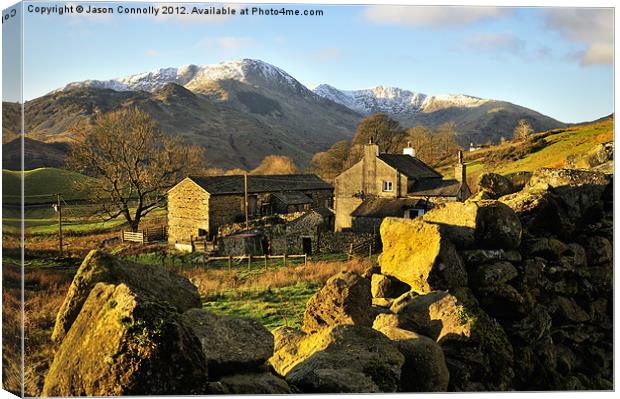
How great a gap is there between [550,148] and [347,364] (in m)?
7.86

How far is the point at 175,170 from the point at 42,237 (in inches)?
610

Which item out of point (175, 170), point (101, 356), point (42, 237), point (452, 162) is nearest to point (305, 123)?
point (175, 170)

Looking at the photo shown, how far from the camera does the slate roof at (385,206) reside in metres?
19.5

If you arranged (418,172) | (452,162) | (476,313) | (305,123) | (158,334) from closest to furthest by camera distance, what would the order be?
(158,334) → (476,313) → (452,162) → (418,172) → (305,123)

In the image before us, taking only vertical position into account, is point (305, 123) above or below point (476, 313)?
above

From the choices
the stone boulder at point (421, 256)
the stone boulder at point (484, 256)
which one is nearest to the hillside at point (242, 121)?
the stone boulder at point (421, 256)

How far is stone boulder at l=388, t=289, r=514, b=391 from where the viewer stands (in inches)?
302

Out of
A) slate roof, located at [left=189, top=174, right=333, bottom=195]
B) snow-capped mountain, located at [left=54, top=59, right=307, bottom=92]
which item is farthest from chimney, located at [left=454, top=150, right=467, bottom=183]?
slate roof, located at [left=189, top=174, right=333, bottom=195]

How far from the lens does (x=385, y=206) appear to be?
20.5 m

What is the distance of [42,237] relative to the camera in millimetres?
8320

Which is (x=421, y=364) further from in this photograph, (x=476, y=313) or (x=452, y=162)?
(x=452, y=162)

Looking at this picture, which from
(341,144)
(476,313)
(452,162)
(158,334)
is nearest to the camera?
(158,334)

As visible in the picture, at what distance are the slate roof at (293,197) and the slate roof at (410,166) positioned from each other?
161 inches

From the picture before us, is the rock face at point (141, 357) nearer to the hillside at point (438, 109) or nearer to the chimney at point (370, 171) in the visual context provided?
the hillside at point (438, 109)
